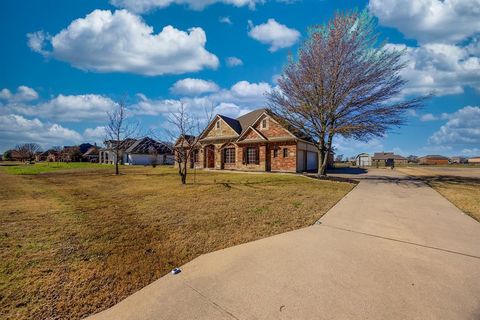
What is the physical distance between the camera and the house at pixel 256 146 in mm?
21734

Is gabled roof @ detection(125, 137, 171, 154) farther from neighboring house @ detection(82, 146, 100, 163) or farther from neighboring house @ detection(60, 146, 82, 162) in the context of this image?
neighboring house @ detection(60, 146, 82, 162)

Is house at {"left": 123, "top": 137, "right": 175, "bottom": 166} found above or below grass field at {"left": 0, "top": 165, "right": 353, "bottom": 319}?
above

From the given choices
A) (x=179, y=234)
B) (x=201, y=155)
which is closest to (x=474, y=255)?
(x=179, y=234)

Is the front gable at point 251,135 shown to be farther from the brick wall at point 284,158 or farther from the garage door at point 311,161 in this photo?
the garage door at point 311,161

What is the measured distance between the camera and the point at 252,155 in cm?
2409

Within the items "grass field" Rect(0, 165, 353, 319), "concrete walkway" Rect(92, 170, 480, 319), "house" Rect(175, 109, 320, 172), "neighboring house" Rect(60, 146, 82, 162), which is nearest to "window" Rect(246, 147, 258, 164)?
"house" Rect(175, 109, 320, 172)

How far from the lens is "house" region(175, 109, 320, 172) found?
2173cm

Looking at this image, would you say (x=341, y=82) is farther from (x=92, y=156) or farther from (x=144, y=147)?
(x=92, y=156)

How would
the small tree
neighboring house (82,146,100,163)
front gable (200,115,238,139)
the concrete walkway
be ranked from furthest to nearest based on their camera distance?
neighboring house (82,146,100,163)
the small tree
front gable (200,115,238,139)
the concrete walkway

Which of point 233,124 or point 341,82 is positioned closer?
point 341,82

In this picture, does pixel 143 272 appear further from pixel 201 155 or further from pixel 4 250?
pixel 201 155

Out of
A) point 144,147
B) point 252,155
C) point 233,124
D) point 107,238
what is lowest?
point 107,238

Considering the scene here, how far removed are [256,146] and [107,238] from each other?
1967 cm

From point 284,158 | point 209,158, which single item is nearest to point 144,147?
point 209,158
